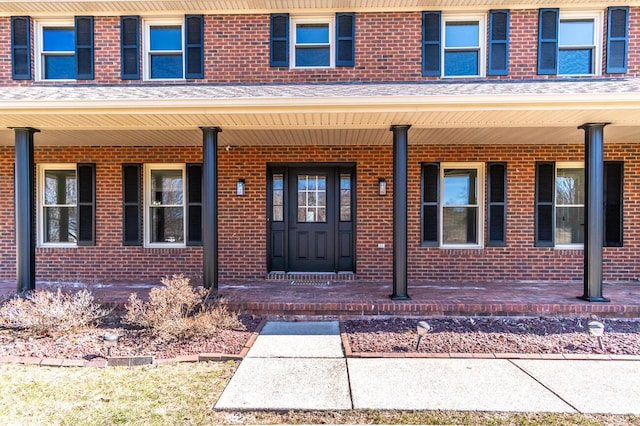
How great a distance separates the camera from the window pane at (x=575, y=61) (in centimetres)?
692

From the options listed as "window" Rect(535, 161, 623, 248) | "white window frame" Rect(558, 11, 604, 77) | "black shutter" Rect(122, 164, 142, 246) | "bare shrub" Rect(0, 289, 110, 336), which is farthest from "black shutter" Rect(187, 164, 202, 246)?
"white window frame" Rect(558, 11, 604, 77)

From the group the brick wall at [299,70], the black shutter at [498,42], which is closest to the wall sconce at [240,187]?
the brick wall at [299,70]

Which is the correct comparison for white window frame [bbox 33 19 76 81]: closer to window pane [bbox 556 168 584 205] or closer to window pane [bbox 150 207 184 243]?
window pane [bbox 150 207 184 243]

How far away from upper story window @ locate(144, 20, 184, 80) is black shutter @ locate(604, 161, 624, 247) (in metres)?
8.19

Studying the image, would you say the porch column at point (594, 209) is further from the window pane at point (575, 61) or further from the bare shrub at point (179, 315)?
the bare shrub at point (179, 315)

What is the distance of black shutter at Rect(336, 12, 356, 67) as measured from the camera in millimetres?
6953

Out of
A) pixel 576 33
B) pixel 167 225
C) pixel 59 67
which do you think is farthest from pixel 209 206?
pixel 576 33

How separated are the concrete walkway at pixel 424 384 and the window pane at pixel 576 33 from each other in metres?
5.73

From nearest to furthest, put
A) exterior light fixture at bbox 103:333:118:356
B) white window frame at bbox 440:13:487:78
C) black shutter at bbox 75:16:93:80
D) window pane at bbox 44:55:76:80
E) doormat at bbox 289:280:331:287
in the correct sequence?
1. exterior light fixture at bbox 103:333:118:356
2. doormat at bbox 289:280:331:287
3. white window frame at bbox 440:13:487:78
4. black shutter at bbox 75:16:93:80
5. window pane at bbox 44:55:76:80

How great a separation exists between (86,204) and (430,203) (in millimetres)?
6578

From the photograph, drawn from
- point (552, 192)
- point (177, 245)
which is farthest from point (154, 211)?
point (552, 192)

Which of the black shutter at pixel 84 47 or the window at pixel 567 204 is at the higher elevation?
the black shutter at pixel 84 47

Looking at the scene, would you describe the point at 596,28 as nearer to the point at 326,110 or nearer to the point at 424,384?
the point at 326,110

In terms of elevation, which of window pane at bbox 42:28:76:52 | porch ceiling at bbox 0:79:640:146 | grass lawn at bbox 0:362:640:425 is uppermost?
window pane at bbox 42:28:76:52
